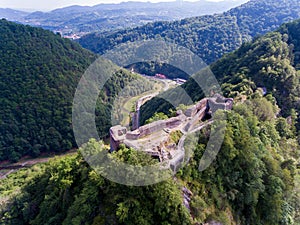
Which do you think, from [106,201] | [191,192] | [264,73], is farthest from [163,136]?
[264,73]

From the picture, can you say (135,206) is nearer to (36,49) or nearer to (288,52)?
(288,52)

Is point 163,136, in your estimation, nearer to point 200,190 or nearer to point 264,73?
point 200,190

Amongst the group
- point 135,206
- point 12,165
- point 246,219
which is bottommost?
point 12,165

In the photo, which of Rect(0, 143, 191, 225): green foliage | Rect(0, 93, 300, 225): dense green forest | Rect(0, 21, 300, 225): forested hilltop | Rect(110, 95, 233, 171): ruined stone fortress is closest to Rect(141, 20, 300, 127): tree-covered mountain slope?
Rect(0, 21, 300, 225): forested hilltop

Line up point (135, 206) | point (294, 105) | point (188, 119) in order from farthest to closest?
point (294, 105) < point (188, 119) < point (135, 206)

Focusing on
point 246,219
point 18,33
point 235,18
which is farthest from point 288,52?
point 235,18
